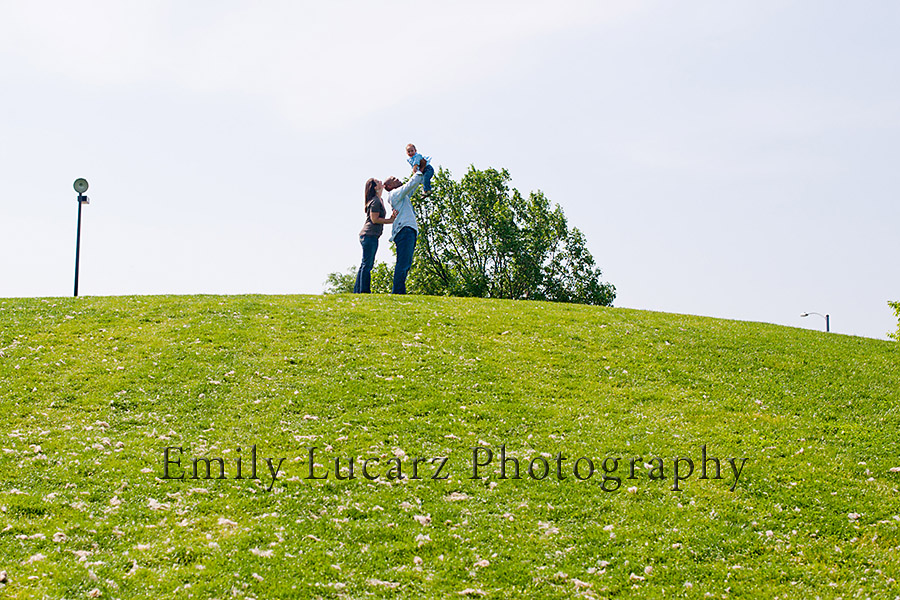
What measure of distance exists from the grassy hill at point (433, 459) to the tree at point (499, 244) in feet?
89.1

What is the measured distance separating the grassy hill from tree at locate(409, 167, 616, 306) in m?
27.1

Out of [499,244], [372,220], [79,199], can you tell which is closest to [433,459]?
[372,220]

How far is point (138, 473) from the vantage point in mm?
12133

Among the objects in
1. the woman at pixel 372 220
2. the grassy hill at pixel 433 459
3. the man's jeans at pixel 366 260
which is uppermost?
the woman at pixel 372 220

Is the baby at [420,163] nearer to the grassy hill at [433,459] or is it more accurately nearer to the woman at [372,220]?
the woman at [372,220]

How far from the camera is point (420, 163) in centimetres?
2373

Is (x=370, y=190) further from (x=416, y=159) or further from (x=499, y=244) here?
(x=499, y=244)

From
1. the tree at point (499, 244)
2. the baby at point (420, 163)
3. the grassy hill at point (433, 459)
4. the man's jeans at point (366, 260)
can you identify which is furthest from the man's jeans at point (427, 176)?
the tree at point (499, 244)

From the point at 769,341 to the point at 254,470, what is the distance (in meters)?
15.9

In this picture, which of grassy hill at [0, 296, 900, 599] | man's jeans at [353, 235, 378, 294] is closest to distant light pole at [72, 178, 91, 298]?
grassy hill at [0, 296, 900, 599]

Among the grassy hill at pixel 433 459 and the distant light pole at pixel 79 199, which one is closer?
the grassy hill at pixel 433 459

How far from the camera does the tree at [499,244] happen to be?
48562 mm

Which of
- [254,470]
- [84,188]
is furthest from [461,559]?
[84,188]

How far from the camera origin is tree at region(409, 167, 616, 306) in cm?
4856
